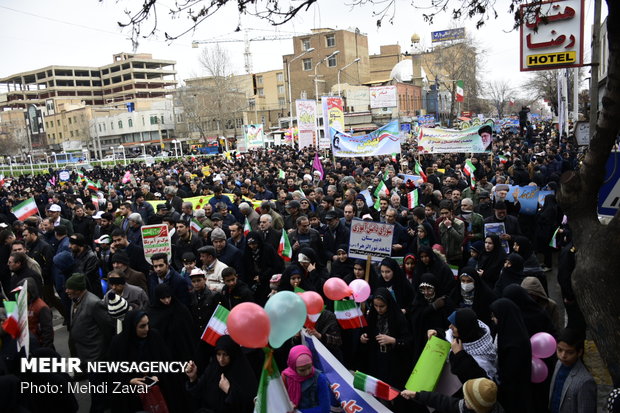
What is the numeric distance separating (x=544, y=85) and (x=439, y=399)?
60.9 meters

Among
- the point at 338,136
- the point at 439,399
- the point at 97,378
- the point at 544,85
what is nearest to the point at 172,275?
the point at 97,378

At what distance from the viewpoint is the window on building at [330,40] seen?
234 ft

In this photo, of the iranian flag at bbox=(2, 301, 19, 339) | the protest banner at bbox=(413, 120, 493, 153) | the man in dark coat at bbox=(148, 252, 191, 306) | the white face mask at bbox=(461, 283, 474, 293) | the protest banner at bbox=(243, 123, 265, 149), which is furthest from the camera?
the protest banner at bbox=(243, 123, 265, 149)

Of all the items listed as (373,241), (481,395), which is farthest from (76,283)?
(481,395)

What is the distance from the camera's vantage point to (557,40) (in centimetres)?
877

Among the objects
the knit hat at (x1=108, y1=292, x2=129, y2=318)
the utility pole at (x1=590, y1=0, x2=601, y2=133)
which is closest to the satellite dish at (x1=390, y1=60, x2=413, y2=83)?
the utility pole at (x1=590, y1=0, x2=601, y2=133)

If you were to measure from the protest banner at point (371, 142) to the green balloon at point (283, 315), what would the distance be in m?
12.4

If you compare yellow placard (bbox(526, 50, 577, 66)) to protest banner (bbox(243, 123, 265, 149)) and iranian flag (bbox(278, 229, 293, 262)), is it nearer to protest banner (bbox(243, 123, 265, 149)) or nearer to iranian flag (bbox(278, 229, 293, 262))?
iranian flag (bbox(278, 229, 293, 262))

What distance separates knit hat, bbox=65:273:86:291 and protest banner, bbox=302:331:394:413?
99.8 inches

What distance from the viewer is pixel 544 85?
187 feet

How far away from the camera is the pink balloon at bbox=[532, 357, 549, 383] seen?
3992 mm

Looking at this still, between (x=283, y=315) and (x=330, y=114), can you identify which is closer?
(x=283, y=315)

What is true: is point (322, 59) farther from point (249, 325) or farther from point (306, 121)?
point (249, 325)

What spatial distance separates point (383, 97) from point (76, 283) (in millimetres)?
50873
